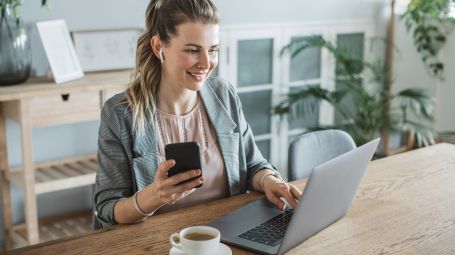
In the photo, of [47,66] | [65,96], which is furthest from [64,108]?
[47,66]

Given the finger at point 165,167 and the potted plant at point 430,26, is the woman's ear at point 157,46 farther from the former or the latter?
the potted plant at point 430,26

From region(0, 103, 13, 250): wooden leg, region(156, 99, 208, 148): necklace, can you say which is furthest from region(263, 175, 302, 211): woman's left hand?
region(0, 103, 13, 250): wooden leg

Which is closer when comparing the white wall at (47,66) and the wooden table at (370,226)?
the wooden table at (370,226)

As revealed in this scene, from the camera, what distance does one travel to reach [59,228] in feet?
11.1

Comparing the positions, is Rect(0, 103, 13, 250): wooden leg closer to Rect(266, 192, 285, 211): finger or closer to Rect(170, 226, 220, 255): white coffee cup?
Rect(266, 192, 285, 211): finger

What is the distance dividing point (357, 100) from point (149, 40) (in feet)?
8.57

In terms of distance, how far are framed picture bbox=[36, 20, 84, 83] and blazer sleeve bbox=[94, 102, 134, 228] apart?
1279 mm

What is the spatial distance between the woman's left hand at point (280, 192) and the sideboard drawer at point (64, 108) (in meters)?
1.41

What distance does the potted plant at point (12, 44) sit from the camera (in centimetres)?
286

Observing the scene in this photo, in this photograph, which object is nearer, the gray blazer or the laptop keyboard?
the laptop keyboard

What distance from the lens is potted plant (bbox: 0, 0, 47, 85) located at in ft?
9.37

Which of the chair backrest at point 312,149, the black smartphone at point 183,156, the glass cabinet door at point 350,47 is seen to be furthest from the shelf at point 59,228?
the glass cabinet door at point 350,47

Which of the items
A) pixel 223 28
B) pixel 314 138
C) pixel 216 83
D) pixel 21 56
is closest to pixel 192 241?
pixel 216 83

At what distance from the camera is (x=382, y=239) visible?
162 centimetres
